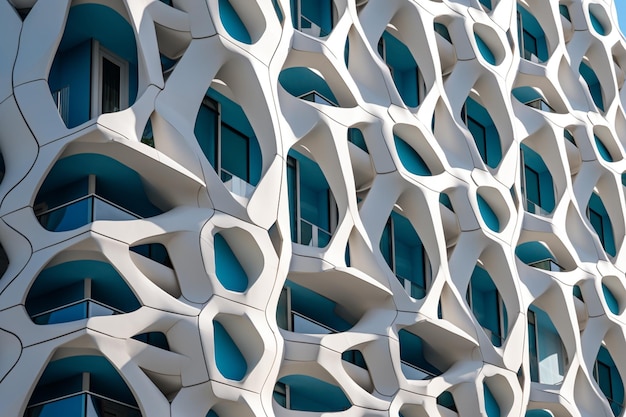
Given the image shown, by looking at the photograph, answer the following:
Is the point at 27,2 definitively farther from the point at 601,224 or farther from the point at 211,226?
the point at 601,224

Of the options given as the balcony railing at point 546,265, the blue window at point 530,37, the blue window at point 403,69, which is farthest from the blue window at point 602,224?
the blue window at point 403,69

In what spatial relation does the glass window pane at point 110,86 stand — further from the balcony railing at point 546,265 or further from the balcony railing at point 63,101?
the balcony railing at point 546,265

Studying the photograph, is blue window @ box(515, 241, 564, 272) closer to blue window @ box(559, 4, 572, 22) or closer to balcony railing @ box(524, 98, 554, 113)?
balcony railing @ box(524, 98, 554, 113)

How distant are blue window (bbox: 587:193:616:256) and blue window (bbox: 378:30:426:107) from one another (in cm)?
883

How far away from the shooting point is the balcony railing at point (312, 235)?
27.7 meters

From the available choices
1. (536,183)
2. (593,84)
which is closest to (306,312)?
(536,183)

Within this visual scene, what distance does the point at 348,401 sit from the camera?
87.8 ft

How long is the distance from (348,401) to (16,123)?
27.8ft

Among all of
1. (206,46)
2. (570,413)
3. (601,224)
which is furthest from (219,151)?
(601,224)

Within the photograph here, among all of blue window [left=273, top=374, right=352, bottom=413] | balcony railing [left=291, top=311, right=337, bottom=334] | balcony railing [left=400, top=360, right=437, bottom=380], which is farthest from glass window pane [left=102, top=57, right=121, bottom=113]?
balcony railing [left=400, top=360, right=437, bottom=380]

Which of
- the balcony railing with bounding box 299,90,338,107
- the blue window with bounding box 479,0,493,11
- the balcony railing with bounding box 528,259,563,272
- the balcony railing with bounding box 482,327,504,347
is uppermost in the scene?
the blue window with bounding box 479,0,493,11

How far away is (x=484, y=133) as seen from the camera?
35469mm

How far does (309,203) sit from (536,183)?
34.1ft

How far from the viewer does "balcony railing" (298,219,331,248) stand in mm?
27672
